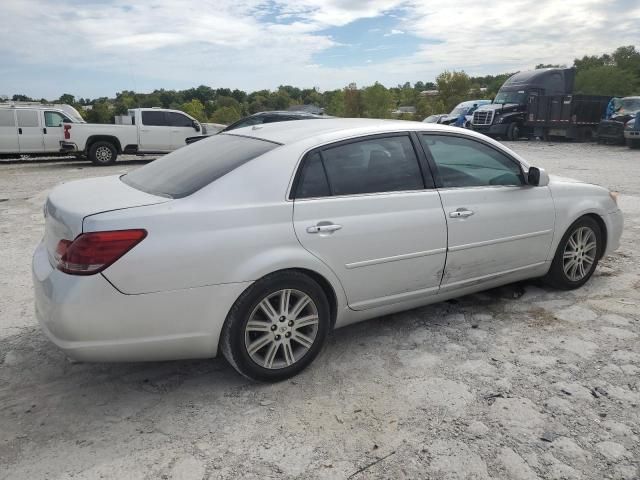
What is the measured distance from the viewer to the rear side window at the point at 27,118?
1527 cm

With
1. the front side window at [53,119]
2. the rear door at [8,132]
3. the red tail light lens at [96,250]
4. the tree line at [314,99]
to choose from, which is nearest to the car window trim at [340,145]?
the red tail light lens at [96,250]

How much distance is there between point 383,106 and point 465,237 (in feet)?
280

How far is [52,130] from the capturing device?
15742 millimetres

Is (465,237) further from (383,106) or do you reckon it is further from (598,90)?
(383,106)

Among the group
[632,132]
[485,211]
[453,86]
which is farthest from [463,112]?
[453,86]

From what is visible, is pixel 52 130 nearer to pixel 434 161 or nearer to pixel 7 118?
pixel 7 118

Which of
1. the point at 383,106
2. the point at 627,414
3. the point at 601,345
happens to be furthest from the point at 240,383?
the point at 383,106

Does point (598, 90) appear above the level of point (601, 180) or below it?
above

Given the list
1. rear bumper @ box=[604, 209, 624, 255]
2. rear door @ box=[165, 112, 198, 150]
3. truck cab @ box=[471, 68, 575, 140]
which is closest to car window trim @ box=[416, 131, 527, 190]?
rear bumper @ box=[604, 209, 624, 255]

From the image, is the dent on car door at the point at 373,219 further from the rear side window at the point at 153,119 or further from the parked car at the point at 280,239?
the rear side window at the point at 153,119

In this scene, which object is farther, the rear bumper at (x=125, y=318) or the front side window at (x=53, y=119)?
the front side window at (x=53, y=119)

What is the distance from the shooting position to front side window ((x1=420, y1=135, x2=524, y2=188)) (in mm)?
3818

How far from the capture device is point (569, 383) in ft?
10.3

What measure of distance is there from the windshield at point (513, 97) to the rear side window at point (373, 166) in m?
23.2
